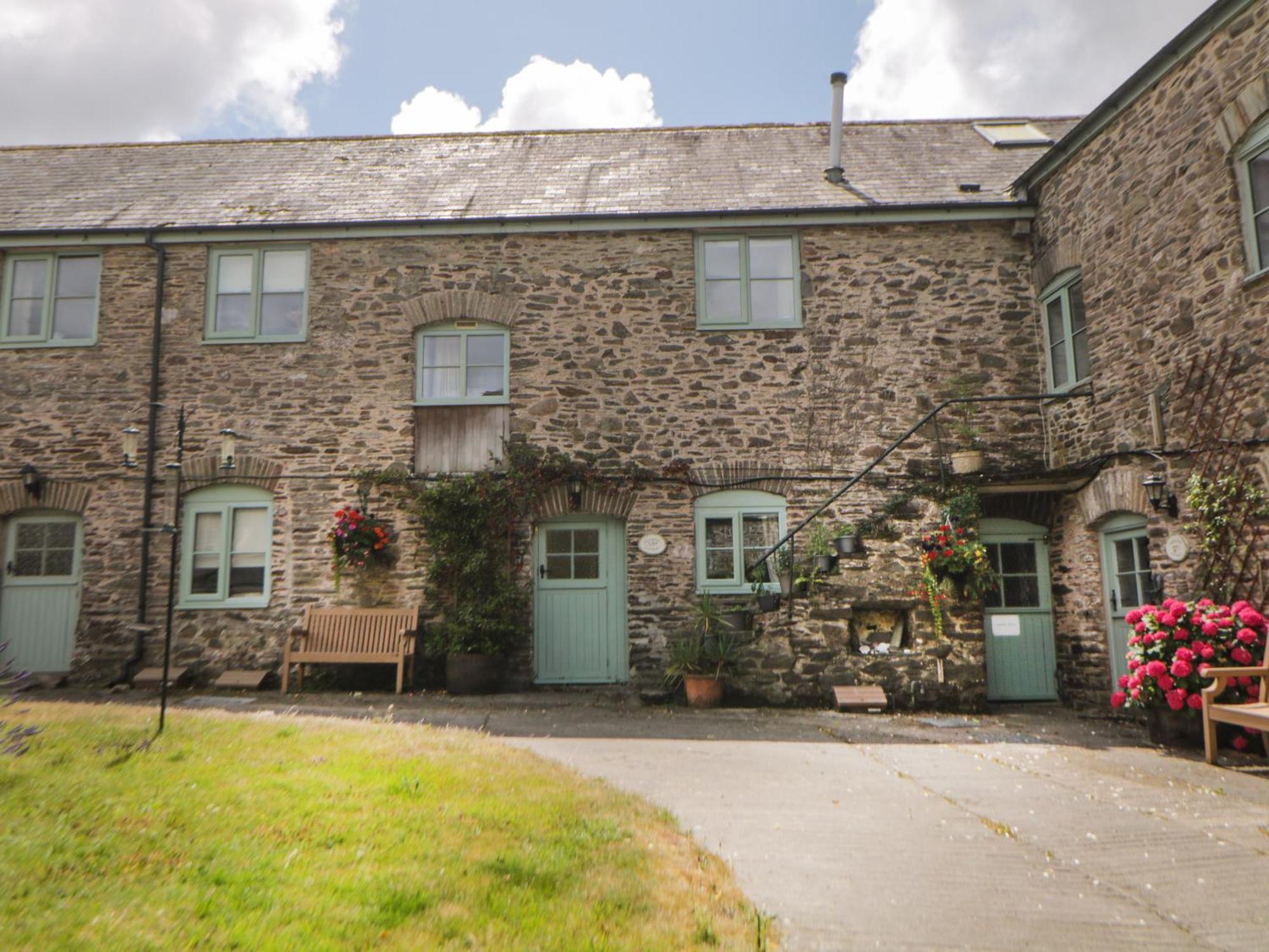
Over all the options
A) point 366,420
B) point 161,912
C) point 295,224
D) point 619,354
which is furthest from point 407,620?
point 161,912

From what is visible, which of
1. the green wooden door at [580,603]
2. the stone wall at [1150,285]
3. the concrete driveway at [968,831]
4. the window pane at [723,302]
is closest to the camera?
the concrete driveway at [968,831]

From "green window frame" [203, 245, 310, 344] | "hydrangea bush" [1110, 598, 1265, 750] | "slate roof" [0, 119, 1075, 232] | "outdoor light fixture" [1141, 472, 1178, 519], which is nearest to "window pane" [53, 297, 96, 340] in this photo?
"slate roof" [0, 119, 1075, 232]

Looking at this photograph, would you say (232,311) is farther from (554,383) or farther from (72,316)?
(554,383)

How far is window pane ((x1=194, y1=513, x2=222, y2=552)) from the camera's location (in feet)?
38.7

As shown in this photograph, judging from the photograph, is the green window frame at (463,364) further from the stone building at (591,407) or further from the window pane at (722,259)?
the window pane at (722,259)

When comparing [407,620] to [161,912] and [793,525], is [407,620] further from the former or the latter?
[161,912]

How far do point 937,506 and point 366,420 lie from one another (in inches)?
272

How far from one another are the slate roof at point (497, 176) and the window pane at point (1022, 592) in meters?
4.57

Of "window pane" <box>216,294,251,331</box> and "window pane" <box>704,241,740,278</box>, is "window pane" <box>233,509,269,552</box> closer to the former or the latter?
"window pane" <box>216,294,251,331</box>

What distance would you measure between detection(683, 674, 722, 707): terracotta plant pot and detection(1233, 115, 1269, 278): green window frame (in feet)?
20.8

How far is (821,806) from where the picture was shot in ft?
19.1

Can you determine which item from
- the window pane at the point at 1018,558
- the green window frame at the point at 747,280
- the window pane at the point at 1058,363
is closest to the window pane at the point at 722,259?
the green window frame at the point at 747,280

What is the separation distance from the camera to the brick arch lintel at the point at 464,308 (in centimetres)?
1181

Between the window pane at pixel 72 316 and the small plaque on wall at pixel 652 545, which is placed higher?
the window pane at pixel 72 316
